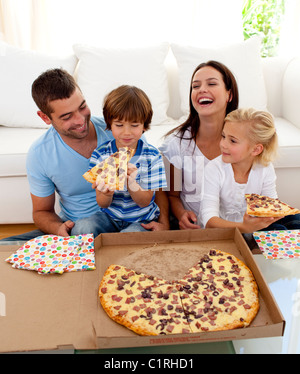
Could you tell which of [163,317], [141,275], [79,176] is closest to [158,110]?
[79,176]

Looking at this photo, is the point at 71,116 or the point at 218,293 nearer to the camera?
the point at 218,293

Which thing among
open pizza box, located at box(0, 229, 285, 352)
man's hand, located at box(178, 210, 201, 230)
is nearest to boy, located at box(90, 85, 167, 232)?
man's hand, located at box(178, 210, 201, 230)

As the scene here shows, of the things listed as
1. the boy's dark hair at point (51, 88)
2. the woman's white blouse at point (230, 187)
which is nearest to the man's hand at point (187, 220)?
the woman's white blouse at point (230, 187)

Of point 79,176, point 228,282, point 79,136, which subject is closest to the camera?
point 228,282

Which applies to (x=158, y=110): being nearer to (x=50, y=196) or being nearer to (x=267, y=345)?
(x=50, y=196)

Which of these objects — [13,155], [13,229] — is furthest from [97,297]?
[13,229]

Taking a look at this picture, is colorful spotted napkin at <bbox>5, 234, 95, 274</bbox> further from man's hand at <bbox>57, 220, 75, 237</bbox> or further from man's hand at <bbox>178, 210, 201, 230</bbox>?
man's hand at <bbox>178, 210, 201, 230</bbox>

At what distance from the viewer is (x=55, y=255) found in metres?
1.19

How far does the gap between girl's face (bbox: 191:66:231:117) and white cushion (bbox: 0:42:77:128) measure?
1292 millimetres

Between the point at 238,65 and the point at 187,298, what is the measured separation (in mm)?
1853

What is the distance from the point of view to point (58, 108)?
137cm

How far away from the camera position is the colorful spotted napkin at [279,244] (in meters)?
1.23

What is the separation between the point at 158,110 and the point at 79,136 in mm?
1073

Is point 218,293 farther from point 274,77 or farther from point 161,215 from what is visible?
point 274,77
